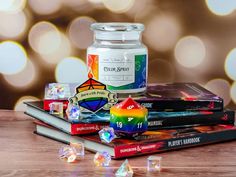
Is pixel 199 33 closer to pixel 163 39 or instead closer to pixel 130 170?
pixel 163 39

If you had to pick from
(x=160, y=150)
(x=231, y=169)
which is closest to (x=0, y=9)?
(x=160, y=150)

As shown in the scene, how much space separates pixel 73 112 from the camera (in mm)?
1088

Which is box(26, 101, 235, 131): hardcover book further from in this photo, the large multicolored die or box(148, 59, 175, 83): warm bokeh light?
box(148, 59, 175, 83): warm bokeh light

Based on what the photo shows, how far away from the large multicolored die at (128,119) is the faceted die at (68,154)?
0.10 metres

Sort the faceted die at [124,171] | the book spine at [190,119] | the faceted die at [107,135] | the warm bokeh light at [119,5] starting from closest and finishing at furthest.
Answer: the faceted die at [124,171]
the faceted die at [107,135]
the book spine at [190,119]
the warm bokeh light at [119,5]

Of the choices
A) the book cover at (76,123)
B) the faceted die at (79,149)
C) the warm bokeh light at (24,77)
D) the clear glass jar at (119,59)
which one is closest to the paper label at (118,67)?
the clear glass jar at (119,59)

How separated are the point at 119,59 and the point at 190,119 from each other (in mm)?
208

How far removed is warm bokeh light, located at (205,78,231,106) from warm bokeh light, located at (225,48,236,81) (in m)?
0.02

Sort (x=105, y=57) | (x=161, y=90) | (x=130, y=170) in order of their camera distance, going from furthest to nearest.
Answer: (x=161, y=90), (x=105, y=57), (x=130, y=170)

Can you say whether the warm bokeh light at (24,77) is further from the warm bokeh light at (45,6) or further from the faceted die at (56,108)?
the faceted die at (56,108)

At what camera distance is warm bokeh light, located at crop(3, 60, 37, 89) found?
1470 mm

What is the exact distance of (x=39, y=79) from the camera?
1472mm

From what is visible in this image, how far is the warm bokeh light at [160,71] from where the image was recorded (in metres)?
1.46

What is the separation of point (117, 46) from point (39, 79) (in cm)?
36
